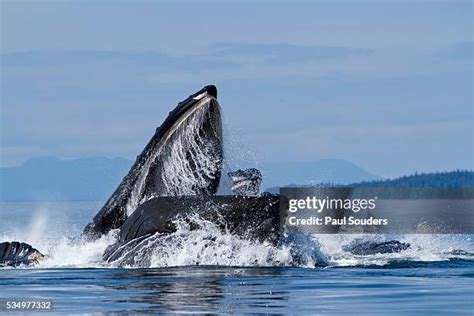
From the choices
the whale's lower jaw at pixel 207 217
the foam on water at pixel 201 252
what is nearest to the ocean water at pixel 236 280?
the foam on water at pixel 201 252

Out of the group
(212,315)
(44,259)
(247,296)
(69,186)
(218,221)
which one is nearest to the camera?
(212,315)

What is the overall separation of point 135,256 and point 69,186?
17057 cm

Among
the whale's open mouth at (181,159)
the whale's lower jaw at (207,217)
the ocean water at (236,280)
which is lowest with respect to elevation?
the ocean water at (236,280)

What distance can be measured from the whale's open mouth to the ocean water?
74 centimetres

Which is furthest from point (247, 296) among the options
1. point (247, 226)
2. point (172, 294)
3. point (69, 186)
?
point (69, 186)

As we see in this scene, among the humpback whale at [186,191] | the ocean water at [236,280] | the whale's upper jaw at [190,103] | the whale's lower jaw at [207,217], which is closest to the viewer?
the ocean water at [236,280]

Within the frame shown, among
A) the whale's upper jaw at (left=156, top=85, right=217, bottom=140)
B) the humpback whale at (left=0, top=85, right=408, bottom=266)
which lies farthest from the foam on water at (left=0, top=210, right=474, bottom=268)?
the whale's upper jaw at (left=156, top=85, right=217, bottom=140)

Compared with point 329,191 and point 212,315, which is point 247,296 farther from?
point 329,191

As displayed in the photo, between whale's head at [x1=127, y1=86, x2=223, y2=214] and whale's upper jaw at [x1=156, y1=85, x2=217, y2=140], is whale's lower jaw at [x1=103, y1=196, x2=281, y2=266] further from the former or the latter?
whale's upper jaw at [x1=156, y1=85, x2=217, y2=140]

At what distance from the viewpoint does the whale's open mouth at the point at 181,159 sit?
22609 millimetres

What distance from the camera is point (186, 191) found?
2308 centimetres

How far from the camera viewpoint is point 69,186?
192m

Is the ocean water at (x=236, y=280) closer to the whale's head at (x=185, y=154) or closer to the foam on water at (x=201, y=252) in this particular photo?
the foam on water at (x=201, y=252)

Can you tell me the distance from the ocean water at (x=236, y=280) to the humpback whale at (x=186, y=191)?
278 mm
